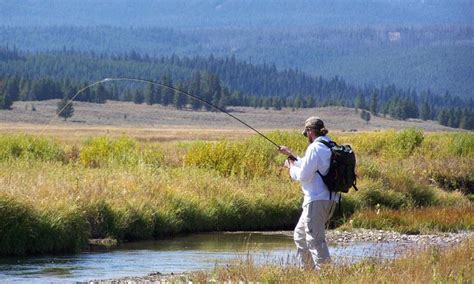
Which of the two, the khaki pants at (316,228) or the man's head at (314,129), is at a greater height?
the man's head at (314,129)

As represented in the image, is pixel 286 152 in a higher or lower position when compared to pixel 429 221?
higher

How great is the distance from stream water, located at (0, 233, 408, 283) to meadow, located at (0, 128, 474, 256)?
0.68m

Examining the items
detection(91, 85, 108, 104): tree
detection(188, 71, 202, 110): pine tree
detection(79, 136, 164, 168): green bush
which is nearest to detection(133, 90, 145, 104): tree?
detection(91, 85, 108, 104): tree

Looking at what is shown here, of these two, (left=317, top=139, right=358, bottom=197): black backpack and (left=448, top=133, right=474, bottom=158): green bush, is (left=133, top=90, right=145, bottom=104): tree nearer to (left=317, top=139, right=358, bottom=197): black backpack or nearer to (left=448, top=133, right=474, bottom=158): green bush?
(left=448, top=133, right=474, bottom=158): green bush

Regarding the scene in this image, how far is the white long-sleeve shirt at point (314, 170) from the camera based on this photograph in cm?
1501

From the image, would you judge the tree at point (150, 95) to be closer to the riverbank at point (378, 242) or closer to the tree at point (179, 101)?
the tree at point (179, 101)

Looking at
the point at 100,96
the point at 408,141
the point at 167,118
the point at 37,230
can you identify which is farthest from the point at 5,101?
the point at 37,230

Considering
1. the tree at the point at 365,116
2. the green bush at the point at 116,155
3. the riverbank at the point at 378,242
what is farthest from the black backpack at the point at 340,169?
the tree at the point at 365,116

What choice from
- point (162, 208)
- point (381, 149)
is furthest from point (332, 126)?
point (162, 208)

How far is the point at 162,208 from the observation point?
2497 cm

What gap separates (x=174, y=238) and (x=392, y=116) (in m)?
174

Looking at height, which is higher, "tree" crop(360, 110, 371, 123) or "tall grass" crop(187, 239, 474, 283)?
"tree" crop(360, 110, 371, 123)

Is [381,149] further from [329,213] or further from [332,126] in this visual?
[332,126]

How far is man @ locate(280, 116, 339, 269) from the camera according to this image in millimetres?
15047
